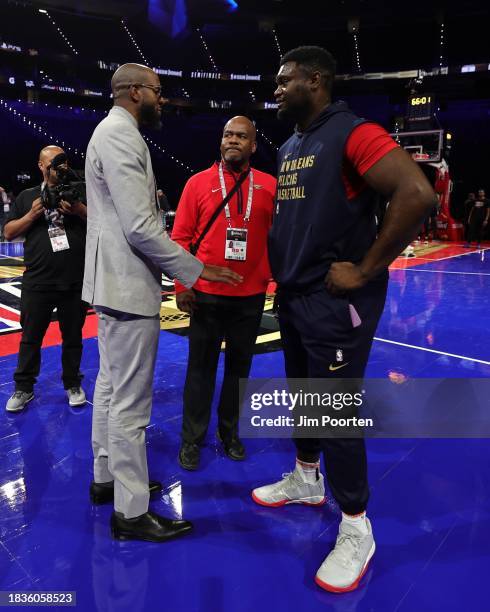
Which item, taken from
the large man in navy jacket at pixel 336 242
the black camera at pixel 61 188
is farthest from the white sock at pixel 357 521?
the black camera at pixel 61 188

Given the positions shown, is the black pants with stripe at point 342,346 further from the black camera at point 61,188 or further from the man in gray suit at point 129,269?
the black camera at point 61,188

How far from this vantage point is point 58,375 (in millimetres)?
3439

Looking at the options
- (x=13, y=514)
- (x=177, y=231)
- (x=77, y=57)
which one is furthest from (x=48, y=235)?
(x=77, y=57)

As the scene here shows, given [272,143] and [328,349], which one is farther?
[272,143]

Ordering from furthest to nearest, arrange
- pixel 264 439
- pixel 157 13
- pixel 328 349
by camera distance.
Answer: pixel 157 13
pixel 264 439
pixel 328 349

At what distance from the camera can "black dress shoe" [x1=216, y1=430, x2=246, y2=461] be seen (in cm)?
235

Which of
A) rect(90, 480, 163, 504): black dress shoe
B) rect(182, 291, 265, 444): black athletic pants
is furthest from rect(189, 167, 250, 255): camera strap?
rect(90, 480, 163, 504): black dress shoe

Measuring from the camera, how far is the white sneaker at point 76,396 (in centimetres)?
289

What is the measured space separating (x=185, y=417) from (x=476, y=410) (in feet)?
6.04

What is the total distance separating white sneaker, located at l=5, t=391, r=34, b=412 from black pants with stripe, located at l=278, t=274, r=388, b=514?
2.01 m

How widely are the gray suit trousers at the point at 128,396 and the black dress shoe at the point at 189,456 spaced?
0.51 meters

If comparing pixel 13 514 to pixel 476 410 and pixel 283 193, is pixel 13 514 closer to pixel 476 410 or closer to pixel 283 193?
pixel 283 193

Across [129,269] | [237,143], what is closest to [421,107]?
[237,143]

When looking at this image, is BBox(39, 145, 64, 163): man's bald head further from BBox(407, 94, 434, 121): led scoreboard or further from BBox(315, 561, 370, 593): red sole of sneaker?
BBox(407, 94, 434, 121): led scoreboard
